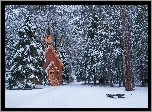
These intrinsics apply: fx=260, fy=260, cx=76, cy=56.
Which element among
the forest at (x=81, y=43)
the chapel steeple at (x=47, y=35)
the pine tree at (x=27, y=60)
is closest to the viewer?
the pine tree at (x=27, y=60)

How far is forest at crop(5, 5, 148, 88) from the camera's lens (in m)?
16.2

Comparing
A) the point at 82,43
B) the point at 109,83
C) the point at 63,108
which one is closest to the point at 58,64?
the point at 82,43

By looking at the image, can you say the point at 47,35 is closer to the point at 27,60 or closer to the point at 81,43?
the point at 27,60

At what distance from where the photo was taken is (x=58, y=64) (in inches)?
822

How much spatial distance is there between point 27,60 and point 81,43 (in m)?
6.19

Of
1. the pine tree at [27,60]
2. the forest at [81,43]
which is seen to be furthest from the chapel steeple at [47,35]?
the pine tree at [27,60]

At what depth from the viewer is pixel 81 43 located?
21.8 m

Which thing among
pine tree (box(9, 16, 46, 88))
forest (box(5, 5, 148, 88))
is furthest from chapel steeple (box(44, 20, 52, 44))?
pine tree (box(9, 16, 46, 88))

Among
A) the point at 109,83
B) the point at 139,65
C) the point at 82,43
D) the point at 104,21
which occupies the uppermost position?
the point at 104,21

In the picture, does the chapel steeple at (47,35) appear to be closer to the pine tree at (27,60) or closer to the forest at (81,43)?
the forest at (81,43)

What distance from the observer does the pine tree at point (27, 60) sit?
16.0m
